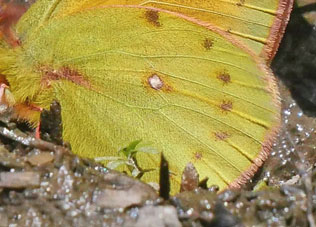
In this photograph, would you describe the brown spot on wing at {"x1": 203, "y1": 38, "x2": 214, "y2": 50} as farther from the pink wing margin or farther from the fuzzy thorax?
the fuzzy thorax

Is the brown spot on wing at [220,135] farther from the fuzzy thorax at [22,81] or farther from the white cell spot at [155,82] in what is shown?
the fuzzy thorax at [22,81]

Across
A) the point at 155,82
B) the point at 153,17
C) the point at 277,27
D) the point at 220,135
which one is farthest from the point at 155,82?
the point at 277,27

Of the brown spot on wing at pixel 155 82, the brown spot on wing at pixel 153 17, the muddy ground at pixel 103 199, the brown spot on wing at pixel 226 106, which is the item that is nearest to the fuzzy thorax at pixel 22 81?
the brown spot on wing at pixel 155 82

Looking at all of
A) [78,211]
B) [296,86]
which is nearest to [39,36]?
[78,211]

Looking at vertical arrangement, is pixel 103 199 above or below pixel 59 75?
above

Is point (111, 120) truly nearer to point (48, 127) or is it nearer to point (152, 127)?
point (152, 127)

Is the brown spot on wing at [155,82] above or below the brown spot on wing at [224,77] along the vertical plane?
below

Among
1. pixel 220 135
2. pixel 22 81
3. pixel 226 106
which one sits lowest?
pixel 220 135

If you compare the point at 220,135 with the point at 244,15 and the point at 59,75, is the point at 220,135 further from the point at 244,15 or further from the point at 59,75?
the point at 59,75
